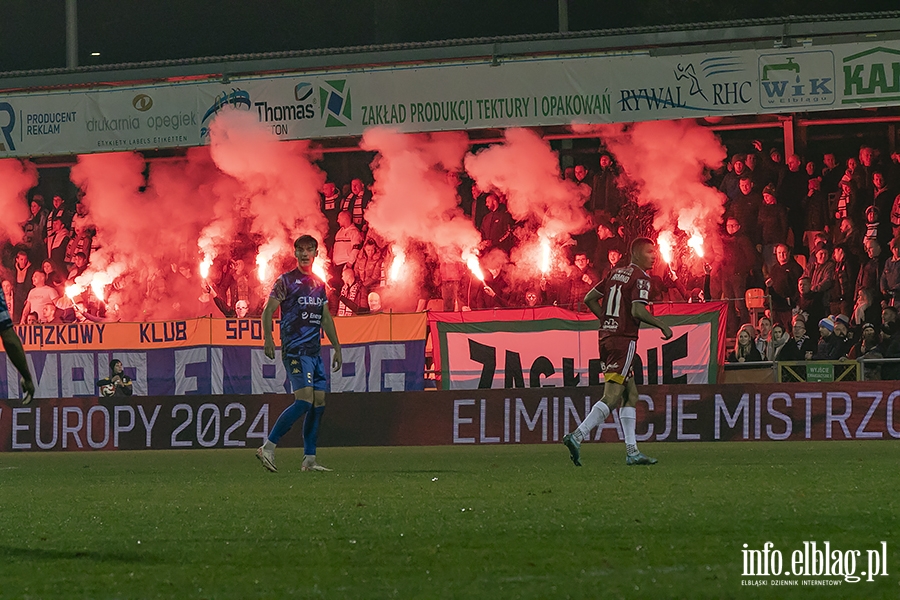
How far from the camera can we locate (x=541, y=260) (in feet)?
77.4

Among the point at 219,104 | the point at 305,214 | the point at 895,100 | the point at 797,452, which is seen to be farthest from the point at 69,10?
the point at 797,452

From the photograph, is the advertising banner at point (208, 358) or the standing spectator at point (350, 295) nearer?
the advertising banner at point (208, 358)

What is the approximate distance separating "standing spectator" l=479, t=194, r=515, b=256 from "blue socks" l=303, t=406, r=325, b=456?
11.8 m

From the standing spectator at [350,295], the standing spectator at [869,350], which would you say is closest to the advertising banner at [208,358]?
A: the standing spectator at [350,295]

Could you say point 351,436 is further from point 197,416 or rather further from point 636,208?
point 636,208

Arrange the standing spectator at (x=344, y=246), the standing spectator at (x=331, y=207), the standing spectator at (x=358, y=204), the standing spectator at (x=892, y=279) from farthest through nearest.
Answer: the standing spectator at (x=331, y=207) → the standing spectator at (x=358, y=204) → the standing spectator at (x=344, y=246) → the standing spectator at (x=892, y=279)

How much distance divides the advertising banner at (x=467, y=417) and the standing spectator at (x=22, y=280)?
329 inches

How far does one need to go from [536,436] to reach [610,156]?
28.0ft

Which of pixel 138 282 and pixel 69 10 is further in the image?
pixel 138 282

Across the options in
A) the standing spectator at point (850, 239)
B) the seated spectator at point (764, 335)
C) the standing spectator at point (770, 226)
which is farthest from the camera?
the standing spectator at point (770, 226)

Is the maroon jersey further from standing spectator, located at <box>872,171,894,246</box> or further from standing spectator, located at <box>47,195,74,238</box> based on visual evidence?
standing spectator, located at <box>47,195,74,238</box>

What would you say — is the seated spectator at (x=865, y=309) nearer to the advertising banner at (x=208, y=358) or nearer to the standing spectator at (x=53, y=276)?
the advertising banner at (x=208, y=358)

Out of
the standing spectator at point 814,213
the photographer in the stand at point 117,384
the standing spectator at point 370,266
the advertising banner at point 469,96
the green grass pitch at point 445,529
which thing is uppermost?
the advertising banner at point 469,96

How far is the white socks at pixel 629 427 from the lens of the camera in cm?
1171
